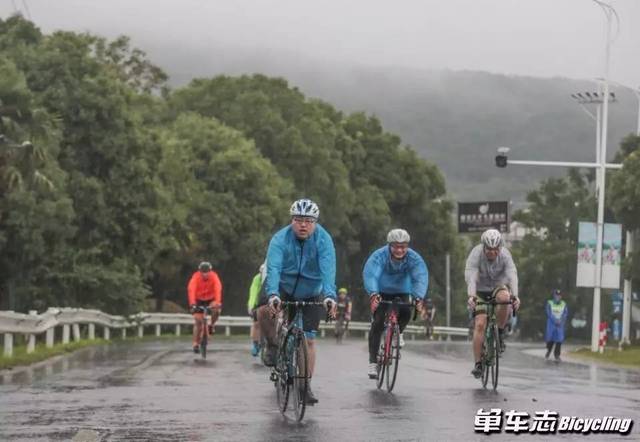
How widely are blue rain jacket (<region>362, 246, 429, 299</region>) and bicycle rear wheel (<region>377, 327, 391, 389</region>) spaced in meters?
0.53

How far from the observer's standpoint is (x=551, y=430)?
11.0 meters

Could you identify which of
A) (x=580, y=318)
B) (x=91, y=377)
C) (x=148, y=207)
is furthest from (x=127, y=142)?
(x=580, y=318)

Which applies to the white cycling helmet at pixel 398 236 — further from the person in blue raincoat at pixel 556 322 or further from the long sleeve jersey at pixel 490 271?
the person in blue raincoat at pixel 556 322

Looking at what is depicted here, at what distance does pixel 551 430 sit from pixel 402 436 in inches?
50.5

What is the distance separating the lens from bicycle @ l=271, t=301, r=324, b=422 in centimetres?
1187

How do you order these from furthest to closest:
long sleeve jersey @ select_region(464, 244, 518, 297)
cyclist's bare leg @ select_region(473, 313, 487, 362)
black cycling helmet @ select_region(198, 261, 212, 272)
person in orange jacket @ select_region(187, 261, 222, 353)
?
1. person in orange jacket @ select_region(187, 261, 222, 353)
2. black cycling helmet @ select_region(198, 261, 212, 272)
3. cyclist's bare leg @ select_region(473, 313, 487, 362)
4. long sleeve jersey @ select_region(464, 244, 518, 297)

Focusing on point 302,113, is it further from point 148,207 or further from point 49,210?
point 49,210

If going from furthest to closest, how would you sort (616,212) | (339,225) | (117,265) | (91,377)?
(339,225) → (616,212) → (117,265) → (91,377)

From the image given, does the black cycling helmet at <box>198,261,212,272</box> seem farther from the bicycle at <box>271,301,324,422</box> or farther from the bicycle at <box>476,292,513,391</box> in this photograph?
the bicycle at <box>271,301,324,422</box>

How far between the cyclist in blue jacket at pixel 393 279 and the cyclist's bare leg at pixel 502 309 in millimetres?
889

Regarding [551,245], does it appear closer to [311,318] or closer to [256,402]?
[256,402]

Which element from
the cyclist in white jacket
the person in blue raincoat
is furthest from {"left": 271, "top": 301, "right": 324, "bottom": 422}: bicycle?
the person in blue raincoat

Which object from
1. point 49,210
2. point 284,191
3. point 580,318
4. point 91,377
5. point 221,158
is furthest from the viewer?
point 580,318

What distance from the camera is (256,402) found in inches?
542
